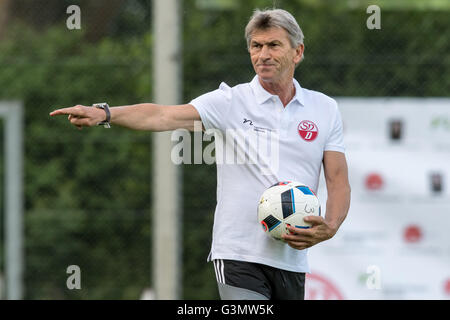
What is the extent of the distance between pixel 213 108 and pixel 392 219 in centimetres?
358

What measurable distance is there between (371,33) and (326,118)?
3490 mm

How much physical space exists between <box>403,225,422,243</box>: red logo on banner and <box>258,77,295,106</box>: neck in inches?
133

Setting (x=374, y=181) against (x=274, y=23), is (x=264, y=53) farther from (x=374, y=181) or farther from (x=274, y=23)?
(x=374, y=181)

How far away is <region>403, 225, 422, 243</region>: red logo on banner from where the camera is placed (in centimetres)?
761

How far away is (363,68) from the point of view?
26.0ft

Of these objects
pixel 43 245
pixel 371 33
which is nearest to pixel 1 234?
pixel 43 245

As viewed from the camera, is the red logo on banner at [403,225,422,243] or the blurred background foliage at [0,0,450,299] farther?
the blurred background foliage at [0,0,450,299]

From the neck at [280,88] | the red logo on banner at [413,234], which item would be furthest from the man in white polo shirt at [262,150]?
the red logo on banner at [413,234]

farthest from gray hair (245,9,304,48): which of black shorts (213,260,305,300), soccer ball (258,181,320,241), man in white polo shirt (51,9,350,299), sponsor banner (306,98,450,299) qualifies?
sponsor banner (306,98,450,299)

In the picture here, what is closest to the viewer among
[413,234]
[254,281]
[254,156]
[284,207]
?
[284,207]

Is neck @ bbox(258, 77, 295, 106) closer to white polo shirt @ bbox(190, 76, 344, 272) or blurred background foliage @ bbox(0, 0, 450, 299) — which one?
white polo shirt @ bbox(190, 76, 344, 272)

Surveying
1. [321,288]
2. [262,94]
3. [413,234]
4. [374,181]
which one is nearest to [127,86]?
[374,181]

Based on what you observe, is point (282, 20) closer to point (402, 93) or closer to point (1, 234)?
point (402, 93)

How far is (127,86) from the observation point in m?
8.09
